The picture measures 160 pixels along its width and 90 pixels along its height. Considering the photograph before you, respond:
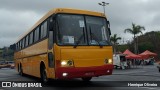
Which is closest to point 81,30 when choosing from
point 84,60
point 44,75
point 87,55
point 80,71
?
point 87,55

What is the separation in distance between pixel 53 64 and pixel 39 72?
3.25m

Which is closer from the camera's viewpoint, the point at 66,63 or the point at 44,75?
the point at 66,63

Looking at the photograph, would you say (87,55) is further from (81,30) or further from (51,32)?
(51,32)

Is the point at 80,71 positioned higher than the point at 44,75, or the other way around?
the point at 80,71

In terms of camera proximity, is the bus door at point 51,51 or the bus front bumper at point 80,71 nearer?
the bus front bumper at point 80,71

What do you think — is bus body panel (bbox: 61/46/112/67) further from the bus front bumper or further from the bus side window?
the bus side window

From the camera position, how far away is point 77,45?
1349 cm

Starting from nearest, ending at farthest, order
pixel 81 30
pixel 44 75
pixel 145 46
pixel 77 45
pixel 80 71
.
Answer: pixel 80 71 < pixel 77 45 < pixel 81 30 < pixel 44 75 < pixel 145 46

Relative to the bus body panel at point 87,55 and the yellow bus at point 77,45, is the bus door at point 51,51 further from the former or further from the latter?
the bus body panel at point 87,55

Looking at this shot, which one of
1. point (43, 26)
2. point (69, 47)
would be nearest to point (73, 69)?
point (69, 47)

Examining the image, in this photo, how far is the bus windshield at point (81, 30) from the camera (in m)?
13.5

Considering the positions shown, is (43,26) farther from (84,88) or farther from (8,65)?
(8,65)

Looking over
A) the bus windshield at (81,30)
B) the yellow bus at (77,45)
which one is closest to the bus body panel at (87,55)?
the yellow bus at (77,45)

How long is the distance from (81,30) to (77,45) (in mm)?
735
